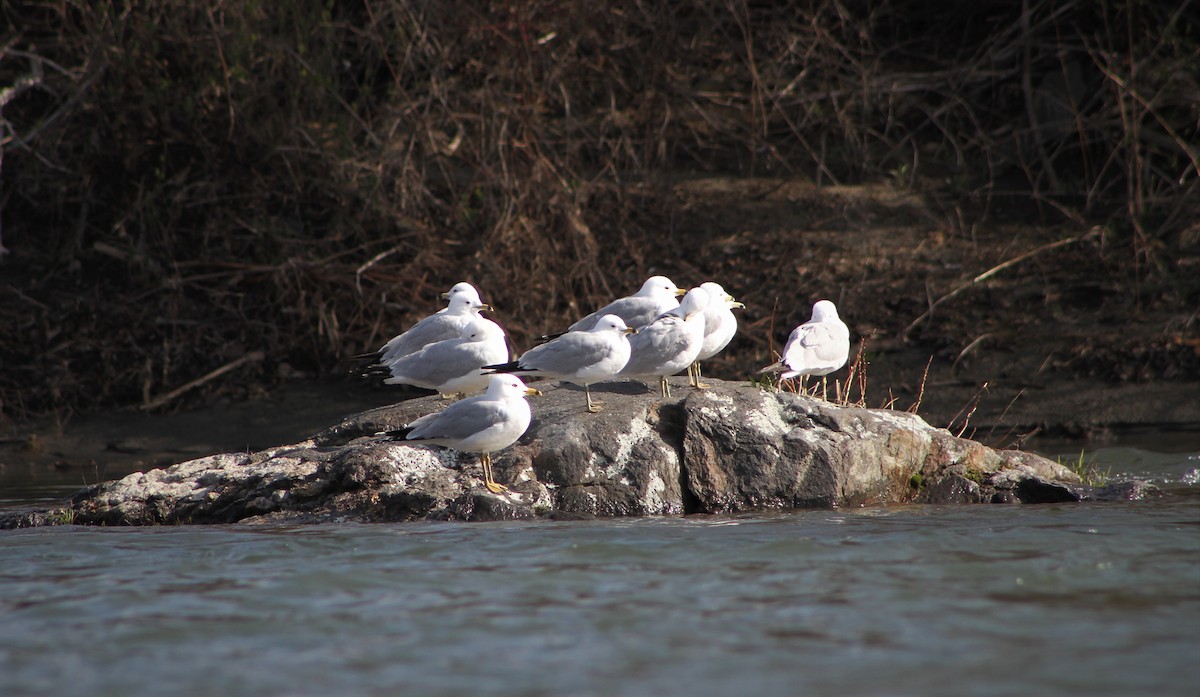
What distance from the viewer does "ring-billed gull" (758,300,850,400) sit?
25.4 feet

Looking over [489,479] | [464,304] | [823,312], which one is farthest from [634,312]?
[489,479]

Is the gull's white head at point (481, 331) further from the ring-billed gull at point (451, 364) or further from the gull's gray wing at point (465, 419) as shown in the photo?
the gull's gray wing at point (465, 419)

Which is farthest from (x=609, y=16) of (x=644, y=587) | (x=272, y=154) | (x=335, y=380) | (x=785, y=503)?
(x=644, y=587)

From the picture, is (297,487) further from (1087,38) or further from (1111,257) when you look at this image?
(1087,38)

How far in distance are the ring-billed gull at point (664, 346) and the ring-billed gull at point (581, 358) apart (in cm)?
11

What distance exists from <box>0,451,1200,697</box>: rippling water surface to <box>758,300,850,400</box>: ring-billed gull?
110 cm

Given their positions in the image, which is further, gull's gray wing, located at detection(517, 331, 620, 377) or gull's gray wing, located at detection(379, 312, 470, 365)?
gull's gray wing, located at detection(379, 312, 470, 365)

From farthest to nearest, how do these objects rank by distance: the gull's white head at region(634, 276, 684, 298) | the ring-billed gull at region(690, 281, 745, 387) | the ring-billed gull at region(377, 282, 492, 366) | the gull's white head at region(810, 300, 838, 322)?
the gull's white head at region(810, 300, 838, 322) < the gull's white head at region(634, 276, 684, 298) < the ring-billed gull at region(377, 282, 492, 366) < the ring-billed gull at region(690, 281, 745, 387)

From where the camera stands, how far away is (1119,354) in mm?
11055

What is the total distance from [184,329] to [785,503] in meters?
6.65

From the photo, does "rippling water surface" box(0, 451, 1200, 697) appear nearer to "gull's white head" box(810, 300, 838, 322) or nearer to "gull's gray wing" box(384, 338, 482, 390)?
"gull's gray wing" box(384, 338, 482, 390)

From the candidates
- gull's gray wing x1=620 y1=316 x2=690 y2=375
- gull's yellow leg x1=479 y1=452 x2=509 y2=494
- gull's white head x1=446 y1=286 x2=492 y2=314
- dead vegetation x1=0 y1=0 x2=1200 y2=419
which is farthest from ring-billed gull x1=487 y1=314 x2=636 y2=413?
dead vegetation x1=0 y1=0 x2=1200 y2=419

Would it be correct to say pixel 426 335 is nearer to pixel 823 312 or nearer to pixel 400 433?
pixel 400 433

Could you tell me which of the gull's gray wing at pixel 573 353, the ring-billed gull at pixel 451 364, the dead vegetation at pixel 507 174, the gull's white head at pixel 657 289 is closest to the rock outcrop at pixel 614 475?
the gull's gray wing at pixel 573 353
